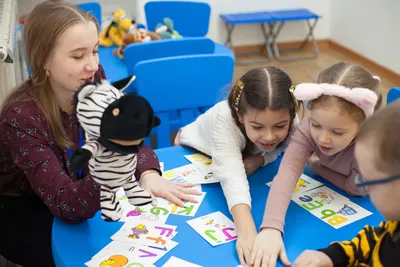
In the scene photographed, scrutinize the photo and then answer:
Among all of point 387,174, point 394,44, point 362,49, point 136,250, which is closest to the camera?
point 387,174

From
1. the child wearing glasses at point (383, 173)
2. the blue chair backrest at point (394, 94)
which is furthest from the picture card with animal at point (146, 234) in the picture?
the blue chair backrest at point (394, 94)

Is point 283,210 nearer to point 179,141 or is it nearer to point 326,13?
point 179,141

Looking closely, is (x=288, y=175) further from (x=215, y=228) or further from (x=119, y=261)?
(x=119, y=261)

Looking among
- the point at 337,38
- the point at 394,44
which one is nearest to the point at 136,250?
the point at 394,44

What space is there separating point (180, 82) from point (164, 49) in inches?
16.7

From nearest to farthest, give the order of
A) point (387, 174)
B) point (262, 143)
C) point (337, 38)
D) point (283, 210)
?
point (387, 174)
point (283, 210)
point (262, 143)
point (337, 38)

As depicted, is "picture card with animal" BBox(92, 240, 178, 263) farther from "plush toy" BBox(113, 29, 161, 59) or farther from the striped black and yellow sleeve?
"plush toy" BBox(113, 29, 161, 59)

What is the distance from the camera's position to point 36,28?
4.01 ft

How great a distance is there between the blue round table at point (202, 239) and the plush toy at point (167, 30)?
206cm

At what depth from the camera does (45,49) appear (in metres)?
1.21

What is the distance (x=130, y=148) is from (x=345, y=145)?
0.68 m

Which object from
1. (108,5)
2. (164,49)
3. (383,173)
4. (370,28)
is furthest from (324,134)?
(370,28)

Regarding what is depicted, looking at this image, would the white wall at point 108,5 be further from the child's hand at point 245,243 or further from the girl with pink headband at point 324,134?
the child's hand at point 245,243

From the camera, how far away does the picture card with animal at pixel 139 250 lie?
1069mm
